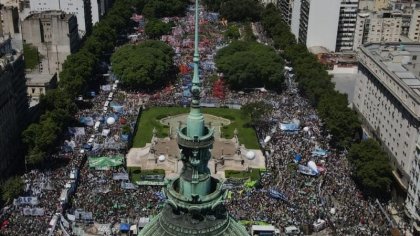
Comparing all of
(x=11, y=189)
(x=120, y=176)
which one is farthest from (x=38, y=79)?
(x=11, y=189)

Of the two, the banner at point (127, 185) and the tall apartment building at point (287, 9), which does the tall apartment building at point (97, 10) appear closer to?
the tall apartment building at point (287, 9)

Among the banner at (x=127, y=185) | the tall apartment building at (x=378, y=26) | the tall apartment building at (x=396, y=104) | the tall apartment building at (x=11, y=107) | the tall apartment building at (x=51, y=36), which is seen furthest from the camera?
the tall apartment building at (x=378, y=26)

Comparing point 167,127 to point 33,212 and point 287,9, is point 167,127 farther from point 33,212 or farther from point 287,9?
point 287,9

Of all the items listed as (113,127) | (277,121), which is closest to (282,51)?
(277,121)

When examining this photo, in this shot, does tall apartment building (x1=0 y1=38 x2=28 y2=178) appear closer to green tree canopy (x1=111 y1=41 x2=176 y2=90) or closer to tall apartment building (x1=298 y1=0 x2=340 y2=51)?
green tree canopy (x1=111 y1=41 x2=176 y2=90)

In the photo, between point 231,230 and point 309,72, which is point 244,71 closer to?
point 309,72

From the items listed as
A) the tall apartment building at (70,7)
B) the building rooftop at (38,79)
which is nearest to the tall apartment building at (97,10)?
the tall apartment building at (70,7)
